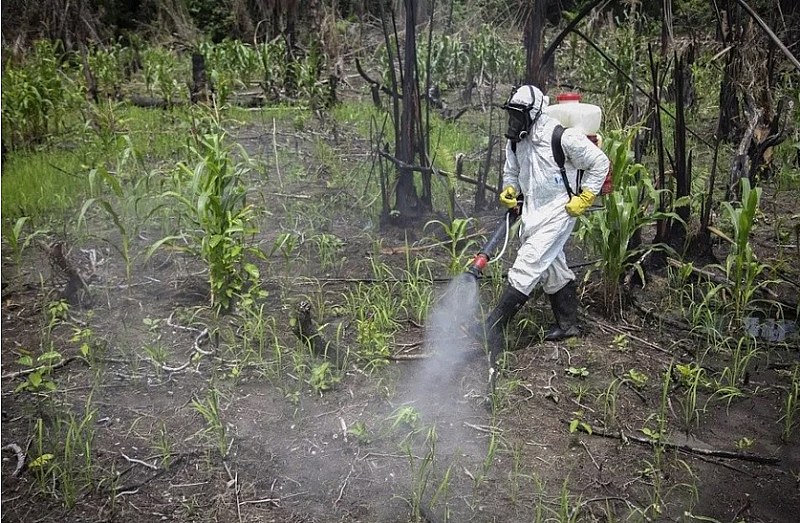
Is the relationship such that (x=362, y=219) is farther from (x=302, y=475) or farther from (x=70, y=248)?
(x=302, y=475)

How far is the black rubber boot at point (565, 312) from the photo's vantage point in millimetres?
4148

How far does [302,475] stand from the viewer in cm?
311

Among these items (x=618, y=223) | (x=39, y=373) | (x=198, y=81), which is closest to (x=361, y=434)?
(x=39, y=373)

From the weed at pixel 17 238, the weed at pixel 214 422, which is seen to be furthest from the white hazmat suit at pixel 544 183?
the weed at pixel 17 238

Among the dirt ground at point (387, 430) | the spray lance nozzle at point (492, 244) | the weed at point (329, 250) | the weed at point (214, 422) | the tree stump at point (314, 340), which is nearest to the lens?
the dirt ground at point (387, 430)

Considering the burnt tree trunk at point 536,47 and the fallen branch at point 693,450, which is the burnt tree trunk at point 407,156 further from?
the fallen branch at point 693,450

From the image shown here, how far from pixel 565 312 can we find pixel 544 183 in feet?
2.43

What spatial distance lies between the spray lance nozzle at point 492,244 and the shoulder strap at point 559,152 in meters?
0.38

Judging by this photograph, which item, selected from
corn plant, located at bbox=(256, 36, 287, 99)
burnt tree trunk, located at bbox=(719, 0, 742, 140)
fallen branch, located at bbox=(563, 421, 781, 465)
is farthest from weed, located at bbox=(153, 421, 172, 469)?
corn plant, located at bbox=(256, 36, 287, 99)

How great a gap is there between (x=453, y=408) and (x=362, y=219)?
2.50 meters

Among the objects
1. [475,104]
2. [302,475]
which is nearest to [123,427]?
[302,475]

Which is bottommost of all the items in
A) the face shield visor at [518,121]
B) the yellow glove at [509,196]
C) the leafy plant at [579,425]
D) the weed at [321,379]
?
the leafy plant at [579,425]

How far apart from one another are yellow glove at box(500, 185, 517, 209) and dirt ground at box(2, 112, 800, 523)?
648 millimetres

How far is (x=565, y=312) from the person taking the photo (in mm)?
4195
